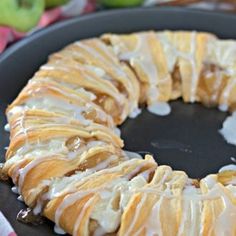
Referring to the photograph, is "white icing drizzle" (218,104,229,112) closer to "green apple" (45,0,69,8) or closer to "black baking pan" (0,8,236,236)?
"black baking pan" (0,8,236,236)

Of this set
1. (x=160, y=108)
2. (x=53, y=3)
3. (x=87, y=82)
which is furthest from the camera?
(x=53, y=3)

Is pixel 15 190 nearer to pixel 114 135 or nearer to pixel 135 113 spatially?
pixel 114 135

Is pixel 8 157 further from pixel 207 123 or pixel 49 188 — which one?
pixel 207 123

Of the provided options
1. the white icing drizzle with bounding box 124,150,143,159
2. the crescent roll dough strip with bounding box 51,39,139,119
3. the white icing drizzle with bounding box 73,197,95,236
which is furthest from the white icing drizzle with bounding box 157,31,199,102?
the white icing drizzle with bounding box 73,197,95,236

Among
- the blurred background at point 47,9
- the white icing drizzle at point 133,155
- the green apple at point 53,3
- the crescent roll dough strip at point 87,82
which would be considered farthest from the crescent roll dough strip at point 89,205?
the green apple at point 53,3

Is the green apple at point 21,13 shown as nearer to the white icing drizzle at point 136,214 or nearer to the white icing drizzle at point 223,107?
the white icing drizzle at point 223,107

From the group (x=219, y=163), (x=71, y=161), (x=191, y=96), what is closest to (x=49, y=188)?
(x=71, y=161)

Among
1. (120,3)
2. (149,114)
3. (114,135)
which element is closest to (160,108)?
(149,114)
